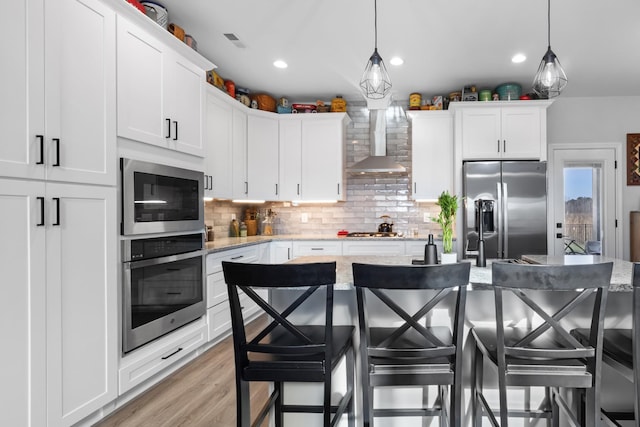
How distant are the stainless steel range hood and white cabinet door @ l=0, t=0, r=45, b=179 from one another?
11.6 ft

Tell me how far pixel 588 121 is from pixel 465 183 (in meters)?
2.15

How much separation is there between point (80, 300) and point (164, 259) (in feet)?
2.14

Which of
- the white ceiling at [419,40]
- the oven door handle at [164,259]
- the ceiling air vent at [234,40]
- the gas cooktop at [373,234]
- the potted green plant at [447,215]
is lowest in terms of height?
the oven door handle at [164,259]

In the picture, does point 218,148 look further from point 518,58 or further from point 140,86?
point 518,58

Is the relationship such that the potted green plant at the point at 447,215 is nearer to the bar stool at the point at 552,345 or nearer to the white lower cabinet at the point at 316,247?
the bar stool at the point at 552,345

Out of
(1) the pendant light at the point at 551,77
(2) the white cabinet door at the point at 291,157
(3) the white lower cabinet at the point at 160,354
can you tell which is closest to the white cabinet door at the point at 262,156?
(2) the white cabinet door at the point at 291,157

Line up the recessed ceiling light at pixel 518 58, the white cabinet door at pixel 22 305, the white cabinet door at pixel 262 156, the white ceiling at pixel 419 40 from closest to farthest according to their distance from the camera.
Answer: the white cabinet door at pixel 22 305
the white ceiling at pixel 419 40
the recessed ceiling light at pixel 518 58
the white cabinet door at pixel 262 156

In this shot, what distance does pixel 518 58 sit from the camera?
12.7 ft

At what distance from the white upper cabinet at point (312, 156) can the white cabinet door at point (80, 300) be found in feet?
9.77

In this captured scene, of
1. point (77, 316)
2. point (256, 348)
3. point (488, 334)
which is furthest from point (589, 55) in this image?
point (77, 316)

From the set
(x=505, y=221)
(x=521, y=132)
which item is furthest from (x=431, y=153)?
(x=505, y=221)

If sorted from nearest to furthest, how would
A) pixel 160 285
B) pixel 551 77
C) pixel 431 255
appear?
pixel 431 255 → pixel 551 77 → pixel 160 285

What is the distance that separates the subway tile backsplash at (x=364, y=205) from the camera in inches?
207

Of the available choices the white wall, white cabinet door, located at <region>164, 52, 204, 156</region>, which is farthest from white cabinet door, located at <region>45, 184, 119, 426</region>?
the white wall
